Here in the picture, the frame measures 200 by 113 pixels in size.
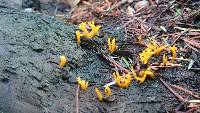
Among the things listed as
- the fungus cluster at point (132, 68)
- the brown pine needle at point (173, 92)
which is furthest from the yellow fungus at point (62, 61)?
the brown pine needle at point (173, 92)

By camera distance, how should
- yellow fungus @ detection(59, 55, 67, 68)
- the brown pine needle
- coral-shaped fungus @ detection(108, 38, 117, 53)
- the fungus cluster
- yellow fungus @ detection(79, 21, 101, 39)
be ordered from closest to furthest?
the brown pine needle, the fungus cluster, yellow fungus @ detection(59, 55, 67, 68), coral-shaped fungus @ detection(108, 38, 117, 53), yellow fungus @ detection(79, 21, 101, 39)

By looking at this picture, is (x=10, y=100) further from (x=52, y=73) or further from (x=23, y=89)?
(x=52, y=73)

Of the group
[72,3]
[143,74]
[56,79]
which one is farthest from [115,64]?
[72,3]

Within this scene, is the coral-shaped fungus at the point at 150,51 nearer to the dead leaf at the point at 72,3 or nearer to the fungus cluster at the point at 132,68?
the fungus cluster at the point at 132,68

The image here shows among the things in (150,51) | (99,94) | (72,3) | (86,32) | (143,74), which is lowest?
(99,94)

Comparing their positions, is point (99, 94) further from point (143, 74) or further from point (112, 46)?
point (112, 46)

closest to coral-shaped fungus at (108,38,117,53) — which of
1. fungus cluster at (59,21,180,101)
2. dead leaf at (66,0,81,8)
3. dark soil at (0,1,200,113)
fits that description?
fungus cluster at (59,21,180,101)

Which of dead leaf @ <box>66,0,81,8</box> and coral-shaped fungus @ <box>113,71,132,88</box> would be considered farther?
dead leaf @ <box>66,0,81,8</box>

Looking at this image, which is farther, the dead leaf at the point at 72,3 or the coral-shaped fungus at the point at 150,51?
the dead leaf at the point at 72,3

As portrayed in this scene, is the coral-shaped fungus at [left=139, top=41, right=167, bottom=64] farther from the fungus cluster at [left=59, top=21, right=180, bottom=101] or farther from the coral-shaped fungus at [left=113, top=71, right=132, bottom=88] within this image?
the coral-shaped fungus at [left=113, top=71, right=132, bottom=88]
